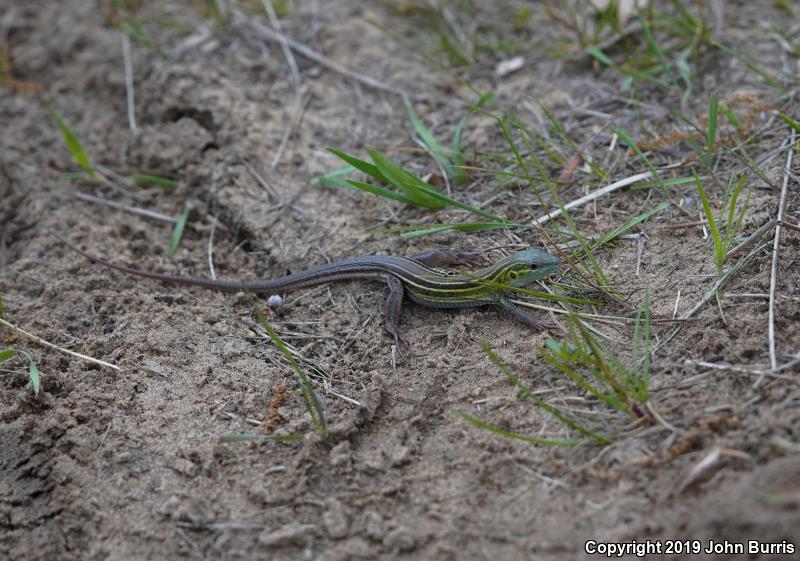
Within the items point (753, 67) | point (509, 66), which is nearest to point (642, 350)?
point (753, 67)

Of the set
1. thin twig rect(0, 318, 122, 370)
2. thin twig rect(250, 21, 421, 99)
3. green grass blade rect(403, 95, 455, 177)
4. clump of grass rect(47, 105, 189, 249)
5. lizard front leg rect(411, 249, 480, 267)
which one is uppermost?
thin twig rect(250, 21, 421, 99)

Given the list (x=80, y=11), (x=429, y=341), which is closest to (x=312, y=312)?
(x=429, y=341)

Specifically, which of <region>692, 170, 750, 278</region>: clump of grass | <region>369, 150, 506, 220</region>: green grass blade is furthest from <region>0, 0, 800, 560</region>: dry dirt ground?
<region>369, 150, 506, 220</region>: green grass blade

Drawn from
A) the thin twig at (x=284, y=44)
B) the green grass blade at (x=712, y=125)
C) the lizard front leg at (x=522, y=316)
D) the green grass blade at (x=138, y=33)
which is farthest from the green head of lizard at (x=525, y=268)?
the green grass blade at (x=138, y=33)

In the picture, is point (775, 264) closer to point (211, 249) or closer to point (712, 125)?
point (712, 125)

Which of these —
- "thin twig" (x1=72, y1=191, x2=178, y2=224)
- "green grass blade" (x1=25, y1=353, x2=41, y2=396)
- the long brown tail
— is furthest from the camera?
"thin twig" (x1=72, y1=191, x2=178, y2=224)

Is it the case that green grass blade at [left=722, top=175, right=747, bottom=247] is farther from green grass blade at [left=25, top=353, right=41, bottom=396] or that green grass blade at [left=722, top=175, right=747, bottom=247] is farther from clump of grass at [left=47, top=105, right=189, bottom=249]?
green grass blade at [left=25, top=353, right=41, bottom=396]

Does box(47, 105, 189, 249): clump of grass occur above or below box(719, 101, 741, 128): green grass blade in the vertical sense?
below
